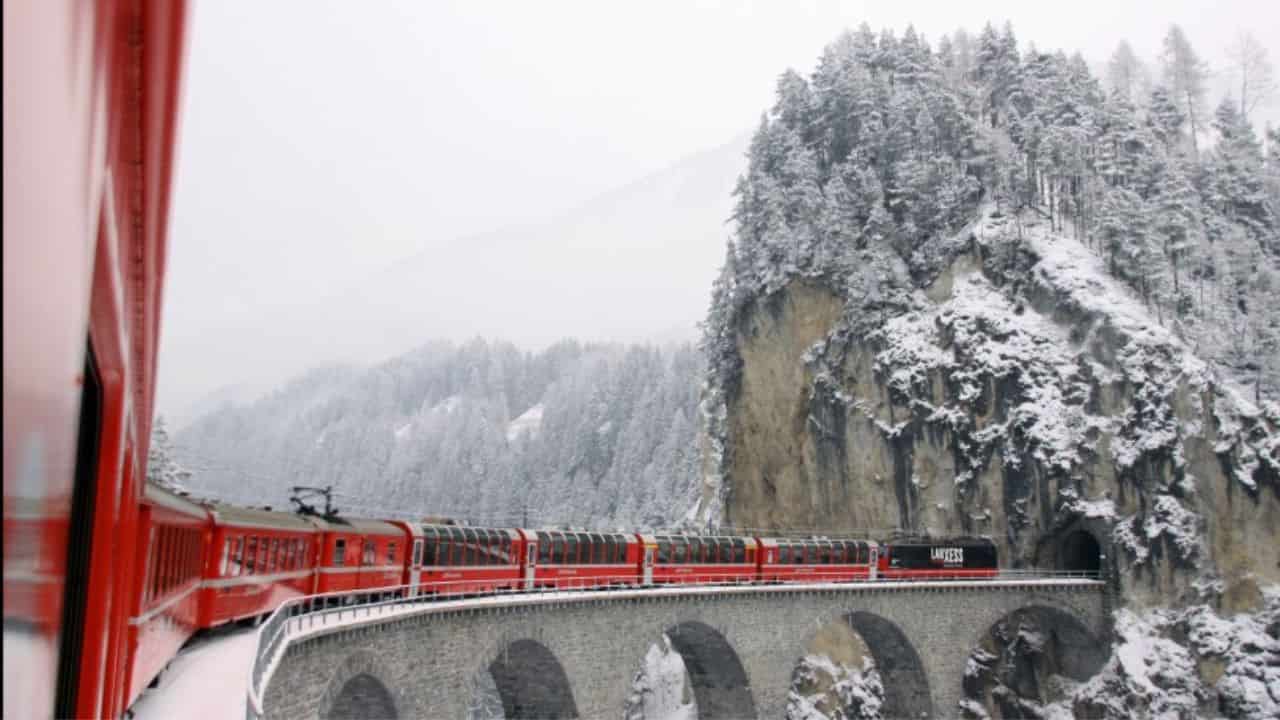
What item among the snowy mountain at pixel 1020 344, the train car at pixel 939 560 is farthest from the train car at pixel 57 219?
the snowy mountain at pixel 1020 344

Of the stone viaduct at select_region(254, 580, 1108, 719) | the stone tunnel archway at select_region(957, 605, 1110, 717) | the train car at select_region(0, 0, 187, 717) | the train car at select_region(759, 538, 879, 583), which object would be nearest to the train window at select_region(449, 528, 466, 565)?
the stone viaduct at select_region(254, 580, 1108, 719)

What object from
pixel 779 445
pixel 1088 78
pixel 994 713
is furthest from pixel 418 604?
pixel 1088 78

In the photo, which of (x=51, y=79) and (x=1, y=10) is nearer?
(x=1, y=10)

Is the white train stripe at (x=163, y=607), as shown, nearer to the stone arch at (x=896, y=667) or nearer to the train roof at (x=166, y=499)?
the train roof at (x=166, y=499)

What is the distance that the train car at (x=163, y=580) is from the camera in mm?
8695

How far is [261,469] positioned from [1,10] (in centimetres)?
19711

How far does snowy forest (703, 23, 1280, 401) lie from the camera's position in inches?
2254

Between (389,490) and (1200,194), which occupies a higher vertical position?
(1200,194)

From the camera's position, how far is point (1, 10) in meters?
0.76

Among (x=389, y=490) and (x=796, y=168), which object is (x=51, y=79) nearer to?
(x=796, y=168)

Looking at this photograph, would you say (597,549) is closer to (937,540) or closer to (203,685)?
(203,685)

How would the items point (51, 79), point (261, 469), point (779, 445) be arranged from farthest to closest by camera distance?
point (261, 469) < point (779, 445) < point (51, 79)

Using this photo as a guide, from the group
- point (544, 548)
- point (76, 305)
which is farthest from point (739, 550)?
point (76, 305)

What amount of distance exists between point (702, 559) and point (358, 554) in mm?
16913
